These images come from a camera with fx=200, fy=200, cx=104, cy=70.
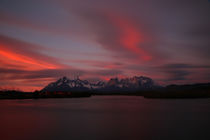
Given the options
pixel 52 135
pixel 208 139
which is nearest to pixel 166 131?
pixel 208 139

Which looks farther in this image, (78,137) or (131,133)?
(131,133)

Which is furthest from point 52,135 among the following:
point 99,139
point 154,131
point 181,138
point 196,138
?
point 196,138

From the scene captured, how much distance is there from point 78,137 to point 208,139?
10.1 m

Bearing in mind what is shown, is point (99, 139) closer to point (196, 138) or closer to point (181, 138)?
point (181, 138)

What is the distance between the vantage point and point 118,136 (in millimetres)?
16422

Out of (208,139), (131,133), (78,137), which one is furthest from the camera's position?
(131,133)

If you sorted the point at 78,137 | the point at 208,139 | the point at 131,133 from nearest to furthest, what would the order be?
1. the point at 208,139
2. the point at 78,137
3. the point at 131,133

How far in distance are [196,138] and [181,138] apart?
113cm

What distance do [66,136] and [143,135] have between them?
6.47m

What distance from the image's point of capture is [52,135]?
17.1m

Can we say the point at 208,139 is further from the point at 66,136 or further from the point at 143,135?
the point at 66,136

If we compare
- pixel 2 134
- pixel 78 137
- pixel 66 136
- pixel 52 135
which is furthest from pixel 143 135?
pixel 2 134

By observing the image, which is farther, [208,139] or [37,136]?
[37,136]

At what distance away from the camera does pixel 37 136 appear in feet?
55.3
